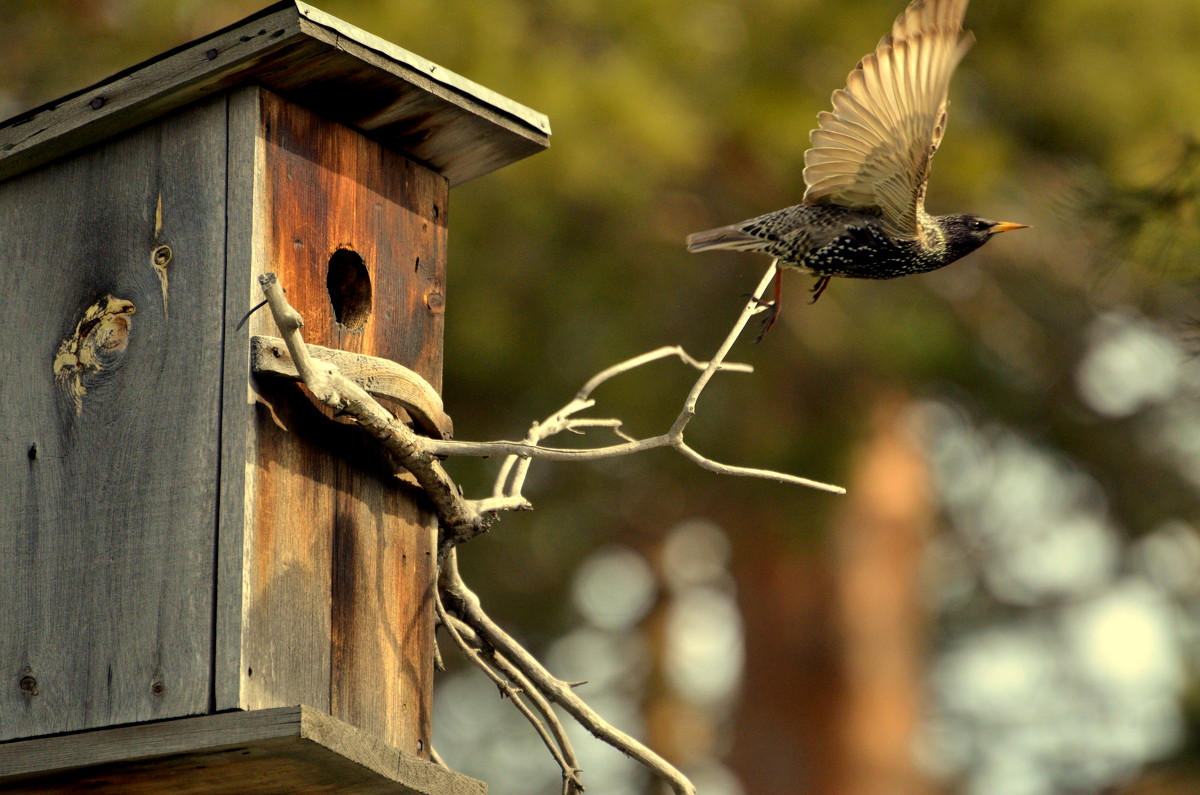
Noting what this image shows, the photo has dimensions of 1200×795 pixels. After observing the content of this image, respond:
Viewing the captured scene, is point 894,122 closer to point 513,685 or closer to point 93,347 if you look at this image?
point 513,685

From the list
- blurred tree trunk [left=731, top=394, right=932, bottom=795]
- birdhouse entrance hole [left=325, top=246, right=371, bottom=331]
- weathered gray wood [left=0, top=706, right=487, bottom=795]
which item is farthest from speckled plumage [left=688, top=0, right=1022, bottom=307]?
blurred tree trunk [left=731, top=394, right=932, bottom=795]

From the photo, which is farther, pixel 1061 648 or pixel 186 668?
pixel 1061 648

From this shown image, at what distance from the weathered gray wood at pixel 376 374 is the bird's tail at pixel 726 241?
0.56 meters

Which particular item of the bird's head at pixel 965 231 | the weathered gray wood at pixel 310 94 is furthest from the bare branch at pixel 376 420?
the bird's head at pixel 965 231

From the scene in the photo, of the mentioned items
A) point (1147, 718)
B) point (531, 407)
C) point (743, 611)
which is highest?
point (531, 407)

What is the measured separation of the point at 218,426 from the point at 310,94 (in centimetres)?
64

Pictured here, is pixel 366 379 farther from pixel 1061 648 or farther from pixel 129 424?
pixel 1061 648

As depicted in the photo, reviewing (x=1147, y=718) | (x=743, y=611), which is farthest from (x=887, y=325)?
(x=1147, y=718)

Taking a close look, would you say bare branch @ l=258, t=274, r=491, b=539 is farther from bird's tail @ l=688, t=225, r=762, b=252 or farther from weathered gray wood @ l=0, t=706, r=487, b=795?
bird's tail @ l=688, t=225, r=762, b=252

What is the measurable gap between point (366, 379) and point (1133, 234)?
1.72 meters

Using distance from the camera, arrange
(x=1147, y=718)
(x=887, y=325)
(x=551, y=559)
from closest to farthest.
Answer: (x=887, y=325) → (x=551, y=559) → (x=1147, y=718)

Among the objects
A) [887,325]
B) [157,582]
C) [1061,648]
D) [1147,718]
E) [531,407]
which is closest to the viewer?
[157,582]

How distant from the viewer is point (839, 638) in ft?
28.5

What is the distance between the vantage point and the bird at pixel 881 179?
2.57 m
